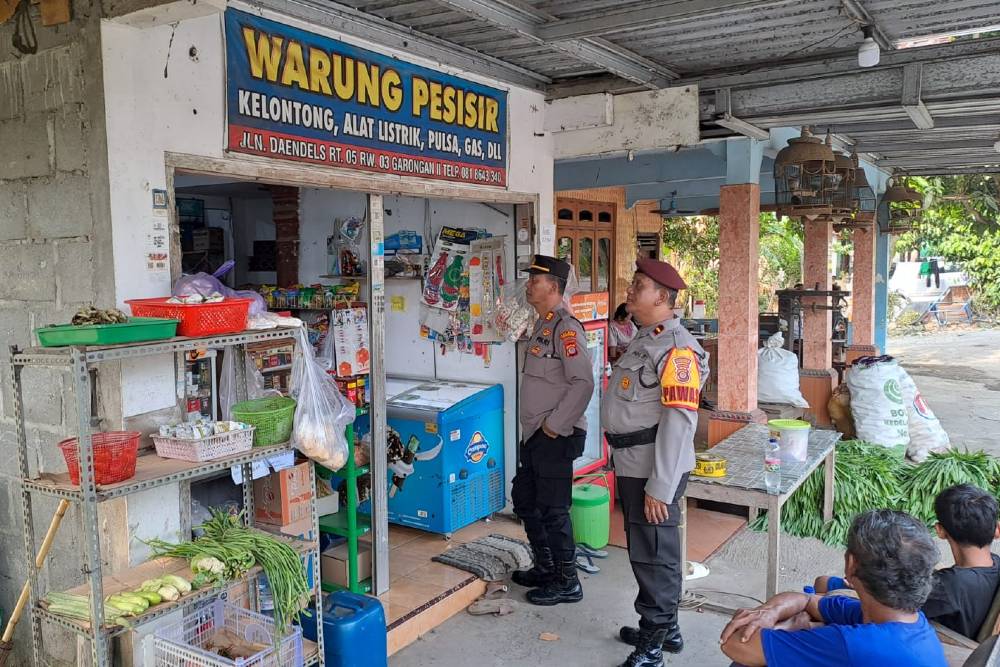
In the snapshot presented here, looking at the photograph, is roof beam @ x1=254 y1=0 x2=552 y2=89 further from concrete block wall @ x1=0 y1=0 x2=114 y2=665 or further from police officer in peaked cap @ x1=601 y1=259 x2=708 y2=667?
police officer in peaked cap @ x1=601 y1=259 x2=708 y2=667

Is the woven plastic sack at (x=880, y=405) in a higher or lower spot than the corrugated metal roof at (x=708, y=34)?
lower

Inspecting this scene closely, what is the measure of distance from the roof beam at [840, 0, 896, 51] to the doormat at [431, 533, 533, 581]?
3764 millimetres

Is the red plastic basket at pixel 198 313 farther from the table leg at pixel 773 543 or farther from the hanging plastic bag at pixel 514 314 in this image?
the table leg at pixel 773 543

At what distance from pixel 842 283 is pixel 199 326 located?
2631cm

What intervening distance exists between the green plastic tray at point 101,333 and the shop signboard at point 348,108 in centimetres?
108

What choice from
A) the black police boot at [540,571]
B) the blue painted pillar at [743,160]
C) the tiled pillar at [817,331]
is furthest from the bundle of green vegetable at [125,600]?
the tiled pillar at [817,331]

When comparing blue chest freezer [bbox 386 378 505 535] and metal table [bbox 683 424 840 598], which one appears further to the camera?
blue chest freezer [bbox 386 378 505 535]

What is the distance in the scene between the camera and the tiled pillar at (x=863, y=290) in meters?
12.2

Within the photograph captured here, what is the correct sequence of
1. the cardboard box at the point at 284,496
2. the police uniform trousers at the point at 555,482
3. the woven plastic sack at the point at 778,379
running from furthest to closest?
the woven plastic sack at the point at 778,379, the police uniform trousers at the point at 555,482, the cardboard box at the point at 284,496

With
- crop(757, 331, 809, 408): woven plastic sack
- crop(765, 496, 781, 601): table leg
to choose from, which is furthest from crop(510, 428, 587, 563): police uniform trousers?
crop(757, 331, 809, 408): woven plastic sack

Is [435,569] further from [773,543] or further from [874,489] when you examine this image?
[874,489]

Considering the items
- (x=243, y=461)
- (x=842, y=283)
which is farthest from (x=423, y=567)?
(x=842, y=283)

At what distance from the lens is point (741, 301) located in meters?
6.78

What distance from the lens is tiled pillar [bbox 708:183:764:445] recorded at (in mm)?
6727
